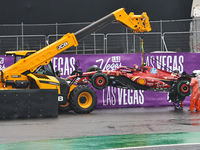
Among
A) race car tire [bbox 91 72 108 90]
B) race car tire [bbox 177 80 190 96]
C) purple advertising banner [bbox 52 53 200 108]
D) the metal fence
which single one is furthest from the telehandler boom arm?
race car tire [bbox 177 80 190 96]

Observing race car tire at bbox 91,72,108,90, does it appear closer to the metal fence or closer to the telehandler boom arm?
Answer: the telehandler boom arm

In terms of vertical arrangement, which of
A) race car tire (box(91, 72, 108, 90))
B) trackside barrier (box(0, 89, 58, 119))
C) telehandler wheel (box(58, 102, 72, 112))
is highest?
race car tire (box(91, 72, 108, 90))

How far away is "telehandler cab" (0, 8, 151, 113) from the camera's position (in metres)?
15.4

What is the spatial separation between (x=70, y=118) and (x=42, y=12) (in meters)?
9.02

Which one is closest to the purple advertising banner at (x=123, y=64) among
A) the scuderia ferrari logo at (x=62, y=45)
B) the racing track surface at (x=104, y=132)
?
the scuderia ferrari logo at (x=62, y=45)

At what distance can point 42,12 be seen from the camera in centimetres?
2228

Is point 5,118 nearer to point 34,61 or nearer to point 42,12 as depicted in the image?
point 34,61

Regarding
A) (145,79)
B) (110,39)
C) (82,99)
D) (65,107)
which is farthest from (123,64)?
(82,99)

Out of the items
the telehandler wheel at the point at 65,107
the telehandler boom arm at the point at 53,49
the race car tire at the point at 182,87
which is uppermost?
the telehandler boom arm at the point at 53,49

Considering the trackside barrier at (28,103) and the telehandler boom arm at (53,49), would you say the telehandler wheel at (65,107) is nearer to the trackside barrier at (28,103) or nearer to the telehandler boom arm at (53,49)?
the telehandler boom arm at (53,49)

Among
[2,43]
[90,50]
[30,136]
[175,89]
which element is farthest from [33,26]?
[30,136]

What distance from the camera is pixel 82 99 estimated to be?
637 inches

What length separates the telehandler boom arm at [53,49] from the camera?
15470 mm

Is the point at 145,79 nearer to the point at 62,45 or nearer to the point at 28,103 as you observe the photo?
the point at 62,45
